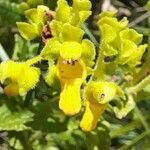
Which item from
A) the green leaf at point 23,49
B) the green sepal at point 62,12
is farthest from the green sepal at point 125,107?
the green leaf at point 23,49

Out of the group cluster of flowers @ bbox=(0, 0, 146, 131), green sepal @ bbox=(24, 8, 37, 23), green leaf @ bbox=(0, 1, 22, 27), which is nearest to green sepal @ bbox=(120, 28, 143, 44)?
cluster of flowers @ bbox=(0, 0, 146, 131)

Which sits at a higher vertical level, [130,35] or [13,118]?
[130,35]

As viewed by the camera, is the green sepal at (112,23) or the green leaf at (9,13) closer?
the green sepal at (112,23)

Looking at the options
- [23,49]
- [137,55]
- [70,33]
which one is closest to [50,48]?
[70,33]

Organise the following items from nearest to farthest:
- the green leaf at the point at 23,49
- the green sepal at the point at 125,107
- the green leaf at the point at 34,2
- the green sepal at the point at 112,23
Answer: the green sepal at the point at 112,23, the green sepal at the point at 125,107, the green leaf at the point at 34,2, the green leaf at the point at 23,49

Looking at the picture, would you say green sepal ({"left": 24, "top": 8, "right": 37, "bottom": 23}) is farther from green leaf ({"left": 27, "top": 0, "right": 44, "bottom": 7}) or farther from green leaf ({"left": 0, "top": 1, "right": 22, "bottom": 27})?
green leaf ({"left": 0, "top": 1, "right": 22, "bottom": 27})

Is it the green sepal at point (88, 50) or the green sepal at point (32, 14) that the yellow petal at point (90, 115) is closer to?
the green sepal at point (88, 50)

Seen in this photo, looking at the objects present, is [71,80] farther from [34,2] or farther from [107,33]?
[34,2]
